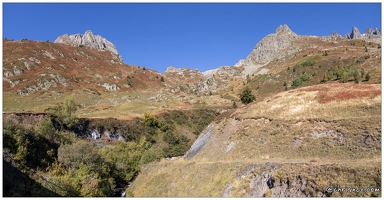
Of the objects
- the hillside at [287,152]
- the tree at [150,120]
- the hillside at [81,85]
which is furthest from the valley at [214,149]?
the hillside at [81,85]

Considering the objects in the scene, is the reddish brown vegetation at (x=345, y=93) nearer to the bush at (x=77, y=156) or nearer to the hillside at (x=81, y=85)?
the bush at (x=77, y=156)

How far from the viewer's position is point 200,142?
59562mm

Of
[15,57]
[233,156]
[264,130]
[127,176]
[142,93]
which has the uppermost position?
[15,57]

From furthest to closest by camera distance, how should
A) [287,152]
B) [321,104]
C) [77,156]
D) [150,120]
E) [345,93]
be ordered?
[150,120] < [345,93] < [77,156] < [321,104] < [287,152]

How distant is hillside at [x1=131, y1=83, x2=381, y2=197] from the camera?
2903 cm

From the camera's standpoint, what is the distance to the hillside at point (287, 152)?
29.0 meters

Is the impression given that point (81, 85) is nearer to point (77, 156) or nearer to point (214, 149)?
point (77, 156)

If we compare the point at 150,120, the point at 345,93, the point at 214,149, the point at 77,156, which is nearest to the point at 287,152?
the point at 214,149

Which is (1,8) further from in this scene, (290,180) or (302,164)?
(302,164)

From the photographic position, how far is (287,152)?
3969 centimetres

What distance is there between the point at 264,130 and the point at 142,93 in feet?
328

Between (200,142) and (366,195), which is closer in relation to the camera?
(366,195)

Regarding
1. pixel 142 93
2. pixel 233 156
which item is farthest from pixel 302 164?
pixel 142 93

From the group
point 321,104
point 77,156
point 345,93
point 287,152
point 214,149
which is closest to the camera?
point 287,152
